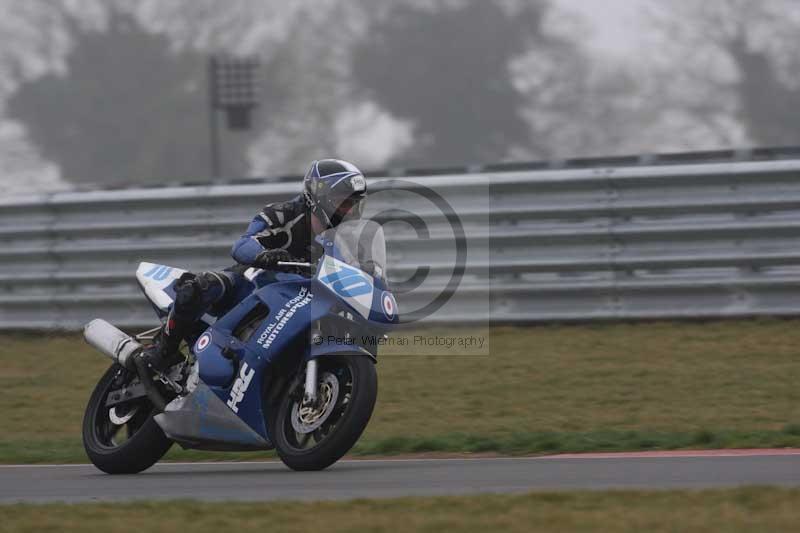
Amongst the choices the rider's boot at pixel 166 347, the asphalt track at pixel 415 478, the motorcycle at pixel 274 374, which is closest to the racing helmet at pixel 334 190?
the motorcycle at pixel 274 374

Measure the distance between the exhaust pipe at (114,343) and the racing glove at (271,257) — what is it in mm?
1068

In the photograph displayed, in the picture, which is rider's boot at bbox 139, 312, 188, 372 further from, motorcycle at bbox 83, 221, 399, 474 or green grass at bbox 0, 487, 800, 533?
green grass at bbox 0, 487, 800, 533

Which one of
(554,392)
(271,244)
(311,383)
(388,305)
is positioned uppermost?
(271,244)

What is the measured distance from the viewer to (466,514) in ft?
17.6

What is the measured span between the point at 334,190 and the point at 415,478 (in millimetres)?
1587

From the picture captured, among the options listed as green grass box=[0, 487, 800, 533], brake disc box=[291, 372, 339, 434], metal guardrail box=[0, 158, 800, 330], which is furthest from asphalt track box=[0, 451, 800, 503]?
metal guardrail box=[0, 158, 800, 330]

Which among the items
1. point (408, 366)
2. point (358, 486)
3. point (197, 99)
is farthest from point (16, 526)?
point (197, 99)

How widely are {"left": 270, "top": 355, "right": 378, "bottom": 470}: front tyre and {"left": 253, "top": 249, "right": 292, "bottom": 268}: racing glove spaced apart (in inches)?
22.2

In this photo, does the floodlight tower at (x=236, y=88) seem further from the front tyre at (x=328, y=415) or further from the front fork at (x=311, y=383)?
the front fork at (x=311, y=383)

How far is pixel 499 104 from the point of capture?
234 ft

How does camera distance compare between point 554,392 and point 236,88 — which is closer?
point 554,392

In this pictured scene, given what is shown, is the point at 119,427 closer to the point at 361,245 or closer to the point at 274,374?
the point at 274,374

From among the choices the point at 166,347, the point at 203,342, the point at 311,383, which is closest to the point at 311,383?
the point at 311,383

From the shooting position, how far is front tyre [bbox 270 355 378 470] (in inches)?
256
